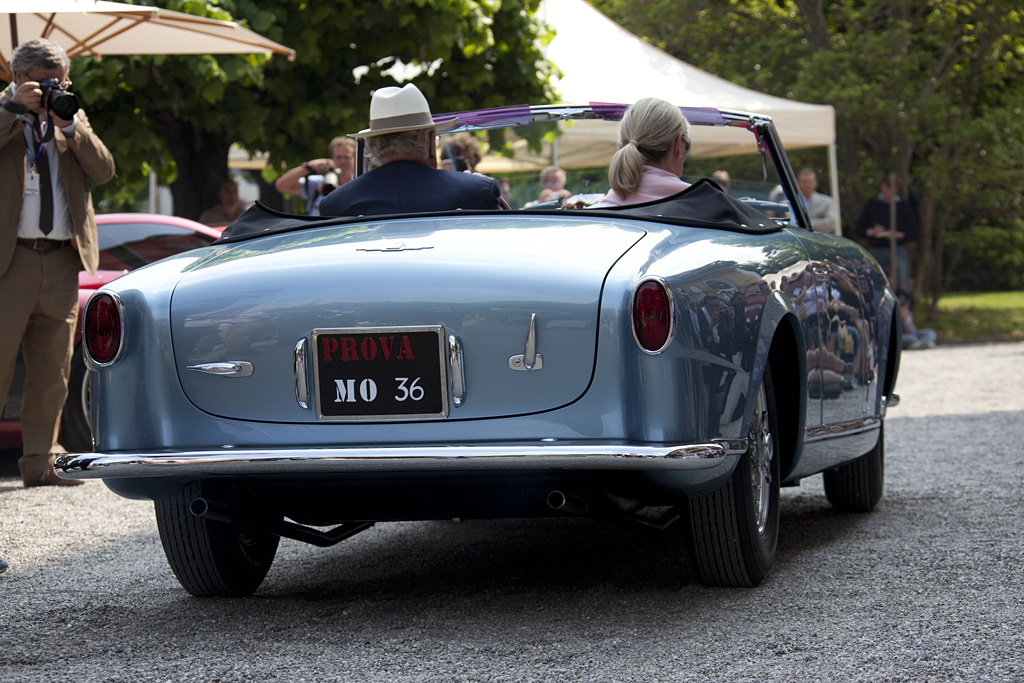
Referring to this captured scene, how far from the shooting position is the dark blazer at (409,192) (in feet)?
13.9

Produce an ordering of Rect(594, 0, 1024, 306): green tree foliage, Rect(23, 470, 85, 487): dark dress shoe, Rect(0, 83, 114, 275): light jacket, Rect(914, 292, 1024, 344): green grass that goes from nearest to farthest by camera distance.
A: Rect(0, 83, 114, 275): light jacket < Rect(23, 470, 85, 487): dark dress shoe < Rect(914, 292, 1024, 344): green grass < Rect(594, 0, 1024, 306): green tree foliage

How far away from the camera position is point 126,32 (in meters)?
8.74

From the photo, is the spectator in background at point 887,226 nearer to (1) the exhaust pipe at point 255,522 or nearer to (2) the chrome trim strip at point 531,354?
(1) the exhaust pipe at point 255,522

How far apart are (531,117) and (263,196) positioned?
13.5 metres

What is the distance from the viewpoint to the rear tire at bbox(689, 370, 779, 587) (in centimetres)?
372

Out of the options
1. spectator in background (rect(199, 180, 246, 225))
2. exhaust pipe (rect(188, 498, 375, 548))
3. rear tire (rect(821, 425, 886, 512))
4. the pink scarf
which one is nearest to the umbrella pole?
spectator in background (rect(199, 180, 246, 225))

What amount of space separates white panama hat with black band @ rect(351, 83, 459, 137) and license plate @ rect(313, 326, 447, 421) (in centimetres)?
120

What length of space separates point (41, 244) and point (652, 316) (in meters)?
→ 3.75

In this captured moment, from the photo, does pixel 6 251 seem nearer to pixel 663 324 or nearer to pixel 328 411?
pixel 328 411

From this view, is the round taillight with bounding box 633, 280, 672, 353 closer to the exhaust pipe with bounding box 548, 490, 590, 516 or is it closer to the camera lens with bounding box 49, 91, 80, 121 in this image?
the exhaust pipe with bounding box 548, 490, 590, 516

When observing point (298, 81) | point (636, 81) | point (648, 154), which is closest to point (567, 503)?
point (648, 154)

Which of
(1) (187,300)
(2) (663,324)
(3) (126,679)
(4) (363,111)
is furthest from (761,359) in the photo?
(4) (363,111)

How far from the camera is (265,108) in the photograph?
12711 millimetres

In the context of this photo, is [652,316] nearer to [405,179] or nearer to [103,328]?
[405,179]
